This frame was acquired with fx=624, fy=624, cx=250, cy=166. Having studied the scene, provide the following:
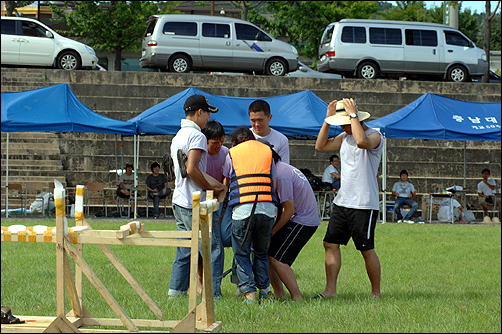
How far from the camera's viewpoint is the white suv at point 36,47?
20.7 metres

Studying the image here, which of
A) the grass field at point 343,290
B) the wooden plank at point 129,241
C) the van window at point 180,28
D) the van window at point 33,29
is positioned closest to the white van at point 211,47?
the van window at point 180,28

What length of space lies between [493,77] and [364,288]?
78.5 ft

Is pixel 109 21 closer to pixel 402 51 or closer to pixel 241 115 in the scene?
pixel 402 51

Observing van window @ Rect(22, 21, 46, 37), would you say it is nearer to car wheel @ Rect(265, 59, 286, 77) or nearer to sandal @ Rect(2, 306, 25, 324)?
car wheel @ Rect(265, 59, 286, 77)

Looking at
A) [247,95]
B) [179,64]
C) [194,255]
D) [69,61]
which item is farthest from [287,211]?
[69,61]

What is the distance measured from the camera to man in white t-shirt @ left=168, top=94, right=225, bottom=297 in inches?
217

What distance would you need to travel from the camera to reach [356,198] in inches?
230

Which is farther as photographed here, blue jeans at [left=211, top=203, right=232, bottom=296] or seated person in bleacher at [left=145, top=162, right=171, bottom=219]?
seated person in bleacher at [left=145, top=162, right=171, bottom=219]

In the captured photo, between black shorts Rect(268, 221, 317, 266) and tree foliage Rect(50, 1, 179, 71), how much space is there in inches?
1240

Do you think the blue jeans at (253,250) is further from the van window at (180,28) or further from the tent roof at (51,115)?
the van window at (180,28)

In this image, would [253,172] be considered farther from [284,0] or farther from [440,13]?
[440,13]

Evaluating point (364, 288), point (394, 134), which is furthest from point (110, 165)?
point (364, 288)

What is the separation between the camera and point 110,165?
17.9m

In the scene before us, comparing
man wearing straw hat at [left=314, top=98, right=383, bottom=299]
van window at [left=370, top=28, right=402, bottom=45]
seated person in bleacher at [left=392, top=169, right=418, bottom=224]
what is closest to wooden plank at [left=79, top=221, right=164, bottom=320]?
man wearing straw hat at [left=314, top=98, right=383, bottom=299]
